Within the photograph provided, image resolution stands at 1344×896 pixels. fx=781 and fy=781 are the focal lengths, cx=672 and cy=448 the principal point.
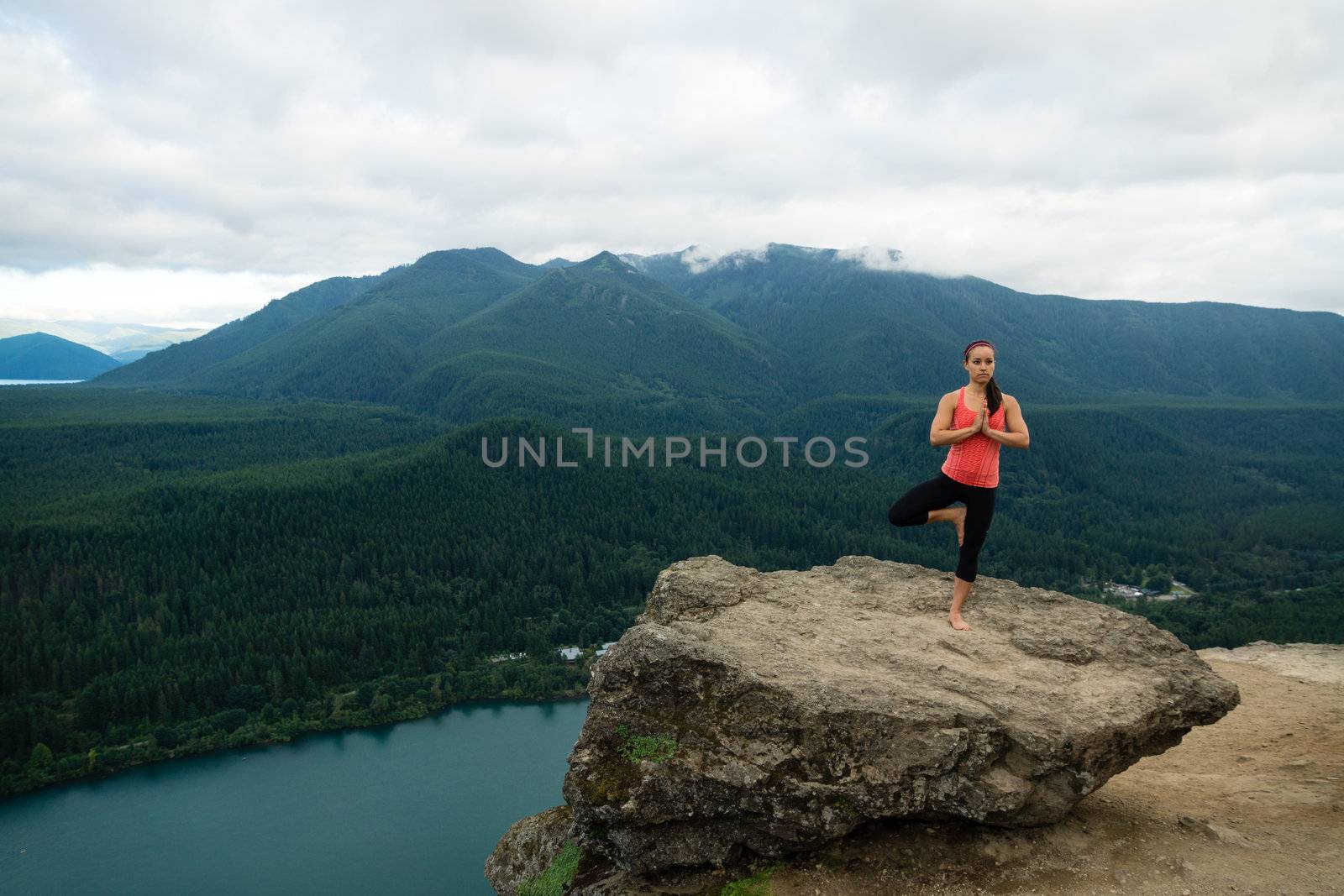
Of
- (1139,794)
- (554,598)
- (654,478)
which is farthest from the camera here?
(654,478)

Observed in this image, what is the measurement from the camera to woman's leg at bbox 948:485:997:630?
35.1ft

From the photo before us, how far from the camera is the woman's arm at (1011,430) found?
10133mm

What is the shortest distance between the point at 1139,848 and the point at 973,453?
4977 mm

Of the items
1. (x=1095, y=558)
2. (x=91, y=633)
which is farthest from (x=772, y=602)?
(x=1095, y=558)

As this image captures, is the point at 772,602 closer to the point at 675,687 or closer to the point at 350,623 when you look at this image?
the point at 675,687

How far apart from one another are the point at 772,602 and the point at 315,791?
48.9 meters

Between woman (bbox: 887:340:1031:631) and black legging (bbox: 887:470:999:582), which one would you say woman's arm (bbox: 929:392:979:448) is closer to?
woman (bbox: 887:340:1031:631)

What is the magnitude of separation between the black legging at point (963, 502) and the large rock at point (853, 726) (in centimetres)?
115

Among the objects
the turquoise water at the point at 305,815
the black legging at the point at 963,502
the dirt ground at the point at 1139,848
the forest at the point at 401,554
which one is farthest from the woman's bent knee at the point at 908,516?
the turquoise water at the point at 305,815

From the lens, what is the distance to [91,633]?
232 ft

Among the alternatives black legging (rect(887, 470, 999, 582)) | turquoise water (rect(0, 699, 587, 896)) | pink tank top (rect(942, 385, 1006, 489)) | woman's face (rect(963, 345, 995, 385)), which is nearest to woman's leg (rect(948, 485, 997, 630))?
black legging (rect(887, 470, 999, 582))

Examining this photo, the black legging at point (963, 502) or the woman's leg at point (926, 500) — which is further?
the woman's leg at point (926, 500)

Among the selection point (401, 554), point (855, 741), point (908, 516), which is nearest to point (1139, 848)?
point (855, 741)

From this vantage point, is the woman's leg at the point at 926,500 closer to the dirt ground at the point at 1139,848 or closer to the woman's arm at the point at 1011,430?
the woman's arm at the point at 1011,430
